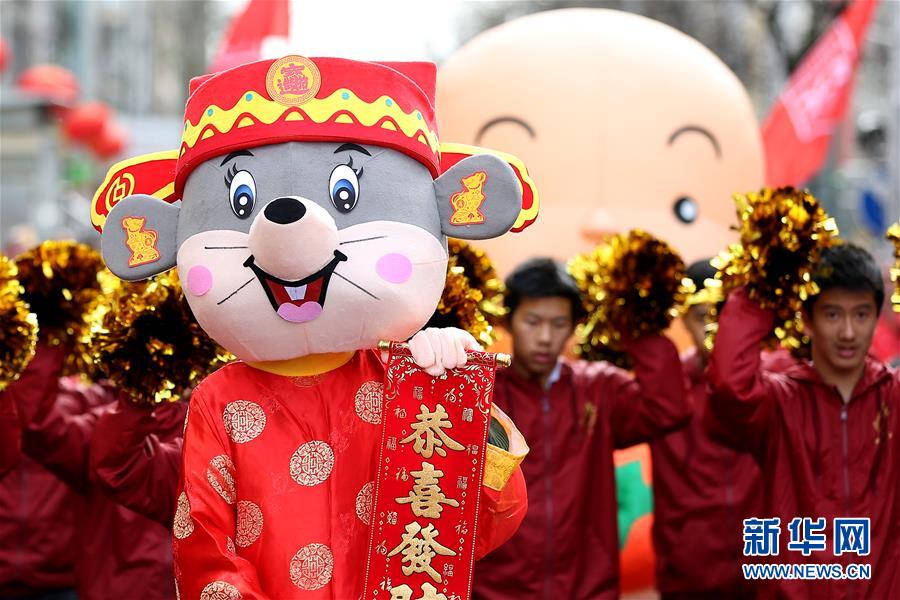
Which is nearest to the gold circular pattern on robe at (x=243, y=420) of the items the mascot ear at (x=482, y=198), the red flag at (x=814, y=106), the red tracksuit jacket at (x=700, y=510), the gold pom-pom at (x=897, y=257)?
the mascot ear at (x=482, y=198)

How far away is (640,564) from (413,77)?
106 inches

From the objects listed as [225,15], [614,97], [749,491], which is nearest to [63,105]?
[614,97]

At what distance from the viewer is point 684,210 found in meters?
5.70

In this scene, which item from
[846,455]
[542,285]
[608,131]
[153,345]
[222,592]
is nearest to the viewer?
[222,592]

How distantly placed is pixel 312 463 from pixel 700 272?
2536 millimetres

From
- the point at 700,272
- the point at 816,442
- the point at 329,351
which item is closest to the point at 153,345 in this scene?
the point at 329,351

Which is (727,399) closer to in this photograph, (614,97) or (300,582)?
(300,582)

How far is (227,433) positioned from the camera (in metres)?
3.00

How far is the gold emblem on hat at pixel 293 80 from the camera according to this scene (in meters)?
3.02

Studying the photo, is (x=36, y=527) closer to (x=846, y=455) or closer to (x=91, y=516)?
(x=91, y=516)

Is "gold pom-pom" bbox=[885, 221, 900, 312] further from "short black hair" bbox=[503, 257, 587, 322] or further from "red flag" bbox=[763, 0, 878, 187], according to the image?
"red flag" bbox=[763, 0, 878, 187]

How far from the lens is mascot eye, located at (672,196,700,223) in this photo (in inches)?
224

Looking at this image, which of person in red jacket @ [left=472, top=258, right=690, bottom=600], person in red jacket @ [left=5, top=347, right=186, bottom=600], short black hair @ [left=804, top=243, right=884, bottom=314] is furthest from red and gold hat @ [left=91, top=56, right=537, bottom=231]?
short black hair @ [left=804, top=243, right=884, bottom=314]

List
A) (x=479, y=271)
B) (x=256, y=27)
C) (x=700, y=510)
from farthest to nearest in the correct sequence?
(x=256, y=27) < (x=700, y=510) < (x=479, y=271)
